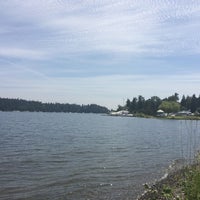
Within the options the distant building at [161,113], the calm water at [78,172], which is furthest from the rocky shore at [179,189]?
the distant building at [161,113]

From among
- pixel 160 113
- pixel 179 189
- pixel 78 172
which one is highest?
pixel 160 113

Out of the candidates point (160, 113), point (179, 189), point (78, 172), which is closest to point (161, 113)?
point (160, 113)

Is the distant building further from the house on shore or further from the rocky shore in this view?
the rocky shore

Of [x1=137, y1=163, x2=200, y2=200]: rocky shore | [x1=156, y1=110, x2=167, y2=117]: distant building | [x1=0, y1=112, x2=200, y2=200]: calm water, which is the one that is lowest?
[x1=0, y1=112, x2=200, y2=200]: calm water

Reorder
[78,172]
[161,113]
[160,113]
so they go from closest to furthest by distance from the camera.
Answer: [78,172] < [161,113] < [160,113]

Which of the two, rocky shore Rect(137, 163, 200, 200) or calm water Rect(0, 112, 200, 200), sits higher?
rocky shore Rect(137, 163, 200, 200)

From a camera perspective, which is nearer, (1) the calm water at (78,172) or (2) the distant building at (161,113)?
(1) the calm water at (78,172)

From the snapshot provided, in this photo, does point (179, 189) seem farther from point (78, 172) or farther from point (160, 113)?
point (160, 113)

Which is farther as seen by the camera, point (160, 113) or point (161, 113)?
point (160, 113)

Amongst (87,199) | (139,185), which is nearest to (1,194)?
(87,199)

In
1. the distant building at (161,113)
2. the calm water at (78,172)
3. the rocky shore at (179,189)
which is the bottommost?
the calm water at (78,172)

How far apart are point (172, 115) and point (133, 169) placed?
515 feet

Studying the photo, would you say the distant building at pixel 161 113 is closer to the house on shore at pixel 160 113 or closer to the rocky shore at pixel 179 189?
Result: the house on shore at pixel 160 113

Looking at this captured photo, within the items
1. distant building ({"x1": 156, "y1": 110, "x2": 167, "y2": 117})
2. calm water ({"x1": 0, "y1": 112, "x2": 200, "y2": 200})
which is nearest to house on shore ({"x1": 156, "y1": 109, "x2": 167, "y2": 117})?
distant building ({"x1": 156, "y1": 110, "x2": 167, "y2": 117})
